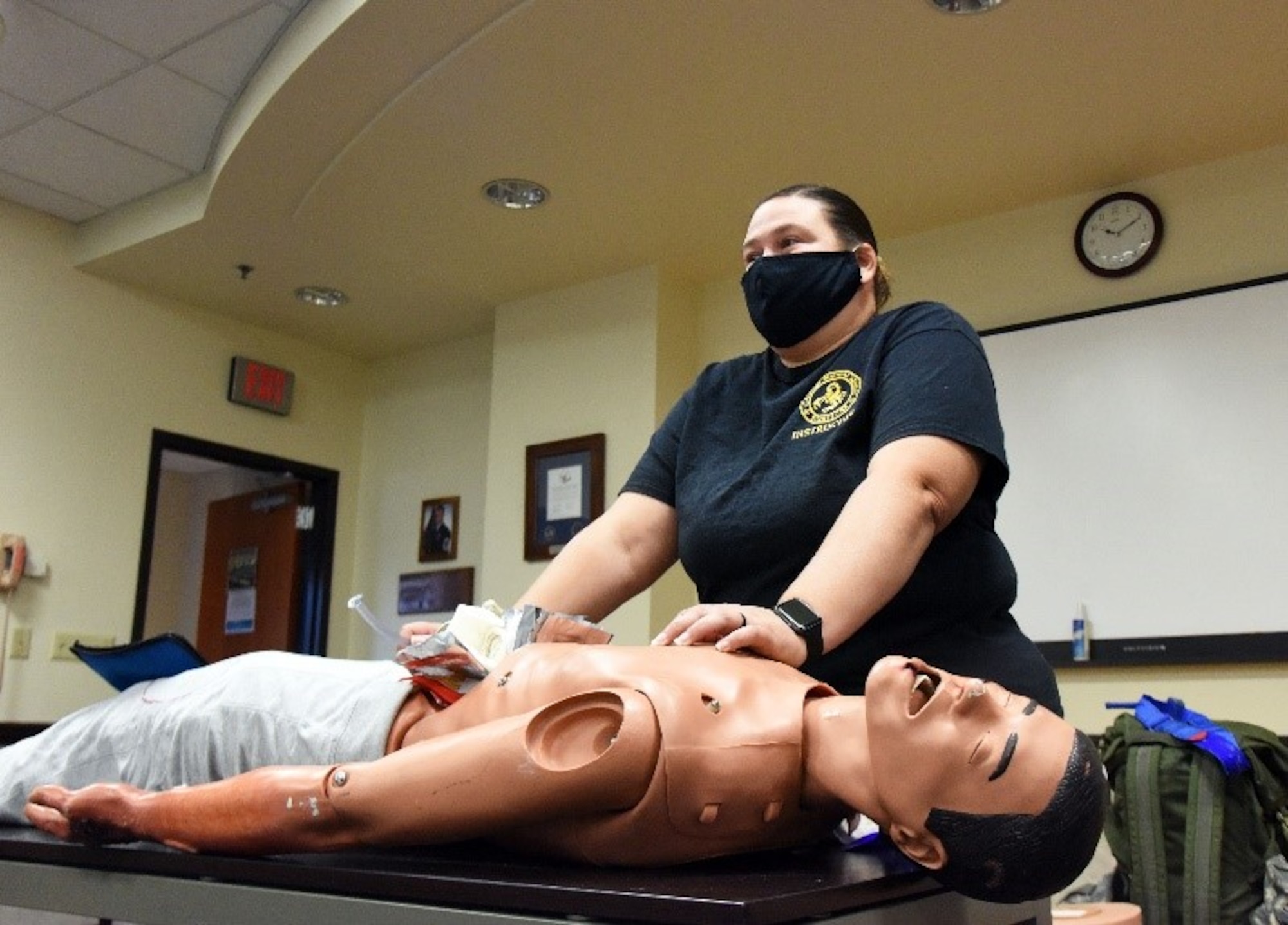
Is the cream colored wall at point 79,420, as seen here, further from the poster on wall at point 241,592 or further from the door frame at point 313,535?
the poster on wall at point 241,592

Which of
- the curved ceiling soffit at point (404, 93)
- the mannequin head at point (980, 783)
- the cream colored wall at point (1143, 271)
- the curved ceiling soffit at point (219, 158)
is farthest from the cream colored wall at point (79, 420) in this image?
the mannequin head at point (980, 783)

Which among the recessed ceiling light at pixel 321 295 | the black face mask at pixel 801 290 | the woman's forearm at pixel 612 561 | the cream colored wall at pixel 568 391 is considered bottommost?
the woman's forearm at pixel 612 561

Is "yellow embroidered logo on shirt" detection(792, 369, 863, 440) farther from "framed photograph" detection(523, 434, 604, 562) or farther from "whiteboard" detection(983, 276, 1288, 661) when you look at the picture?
"framed photograph" detection(523, 434, 604, 562)

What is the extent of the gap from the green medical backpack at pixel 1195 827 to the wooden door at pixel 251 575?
3370 millimetres

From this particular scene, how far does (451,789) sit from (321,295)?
3.95 metres

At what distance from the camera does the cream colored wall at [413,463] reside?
185 inches

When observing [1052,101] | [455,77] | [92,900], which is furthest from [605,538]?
[1052,101]

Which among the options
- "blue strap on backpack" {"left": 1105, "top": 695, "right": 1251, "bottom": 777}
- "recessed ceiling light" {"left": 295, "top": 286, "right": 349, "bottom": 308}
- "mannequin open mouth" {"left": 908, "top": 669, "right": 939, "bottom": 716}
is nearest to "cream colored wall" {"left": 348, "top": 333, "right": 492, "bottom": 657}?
"recessed ceiling light" {"left": 295, "top": 286, "right": 349, "bottom": 308}

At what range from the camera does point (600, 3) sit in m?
2.61

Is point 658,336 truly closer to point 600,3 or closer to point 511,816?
point 600,3

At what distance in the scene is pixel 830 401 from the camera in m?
1.18

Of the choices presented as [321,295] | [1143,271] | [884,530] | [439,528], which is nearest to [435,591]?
[439,528]

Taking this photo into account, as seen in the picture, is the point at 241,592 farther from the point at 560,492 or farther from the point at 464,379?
the point at 560,492

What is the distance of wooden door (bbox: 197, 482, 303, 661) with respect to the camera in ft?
16.2
